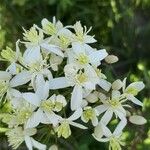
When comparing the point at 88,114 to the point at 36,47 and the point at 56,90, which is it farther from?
the point at 36,47

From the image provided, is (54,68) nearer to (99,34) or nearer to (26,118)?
(26,118)

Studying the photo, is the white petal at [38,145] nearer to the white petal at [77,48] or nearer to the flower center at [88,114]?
the flower center at [88,114]

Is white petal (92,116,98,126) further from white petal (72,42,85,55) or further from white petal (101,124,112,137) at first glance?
white petal (72,42,85,55)

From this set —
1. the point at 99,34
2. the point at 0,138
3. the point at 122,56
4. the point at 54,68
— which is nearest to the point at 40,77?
the point at 54,68

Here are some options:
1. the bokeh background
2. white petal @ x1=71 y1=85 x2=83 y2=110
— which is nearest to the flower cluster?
white petal @ x1=71 y1=85 x2=83 y2=110

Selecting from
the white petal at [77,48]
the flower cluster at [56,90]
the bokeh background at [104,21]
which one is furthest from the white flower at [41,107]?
the bokeh background at [104,21]

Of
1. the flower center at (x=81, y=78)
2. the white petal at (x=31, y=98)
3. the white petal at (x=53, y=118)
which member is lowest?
the white petal at (x=53, y=118)
